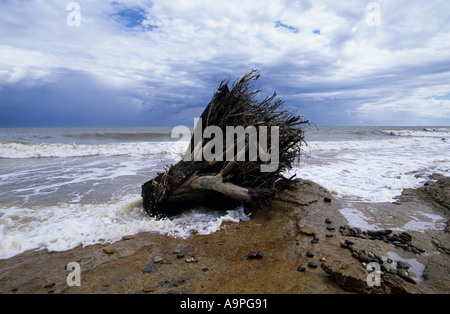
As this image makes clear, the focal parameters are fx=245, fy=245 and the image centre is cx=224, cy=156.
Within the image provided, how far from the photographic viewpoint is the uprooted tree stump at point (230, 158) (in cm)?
545

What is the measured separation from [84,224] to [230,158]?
3.38 metres

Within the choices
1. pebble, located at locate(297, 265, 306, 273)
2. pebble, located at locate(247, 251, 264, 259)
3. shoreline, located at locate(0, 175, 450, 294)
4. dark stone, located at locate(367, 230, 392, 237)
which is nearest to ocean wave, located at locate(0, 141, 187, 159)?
shoreline, located at locate(0, 175, 450, 294)

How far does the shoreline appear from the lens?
120 inches

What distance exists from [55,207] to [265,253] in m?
5.65

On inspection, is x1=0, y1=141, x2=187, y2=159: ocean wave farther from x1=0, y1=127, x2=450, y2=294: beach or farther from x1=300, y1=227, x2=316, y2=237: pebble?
x1=300, y1=227, x2=316, y2=237: pebble

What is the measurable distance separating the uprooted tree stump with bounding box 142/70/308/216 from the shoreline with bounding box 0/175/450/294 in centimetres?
88

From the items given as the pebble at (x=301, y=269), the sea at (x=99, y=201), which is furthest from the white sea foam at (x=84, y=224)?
the pebble at (x=301, y=269)

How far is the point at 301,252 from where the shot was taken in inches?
151

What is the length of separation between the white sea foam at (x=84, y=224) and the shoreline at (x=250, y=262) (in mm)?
232
